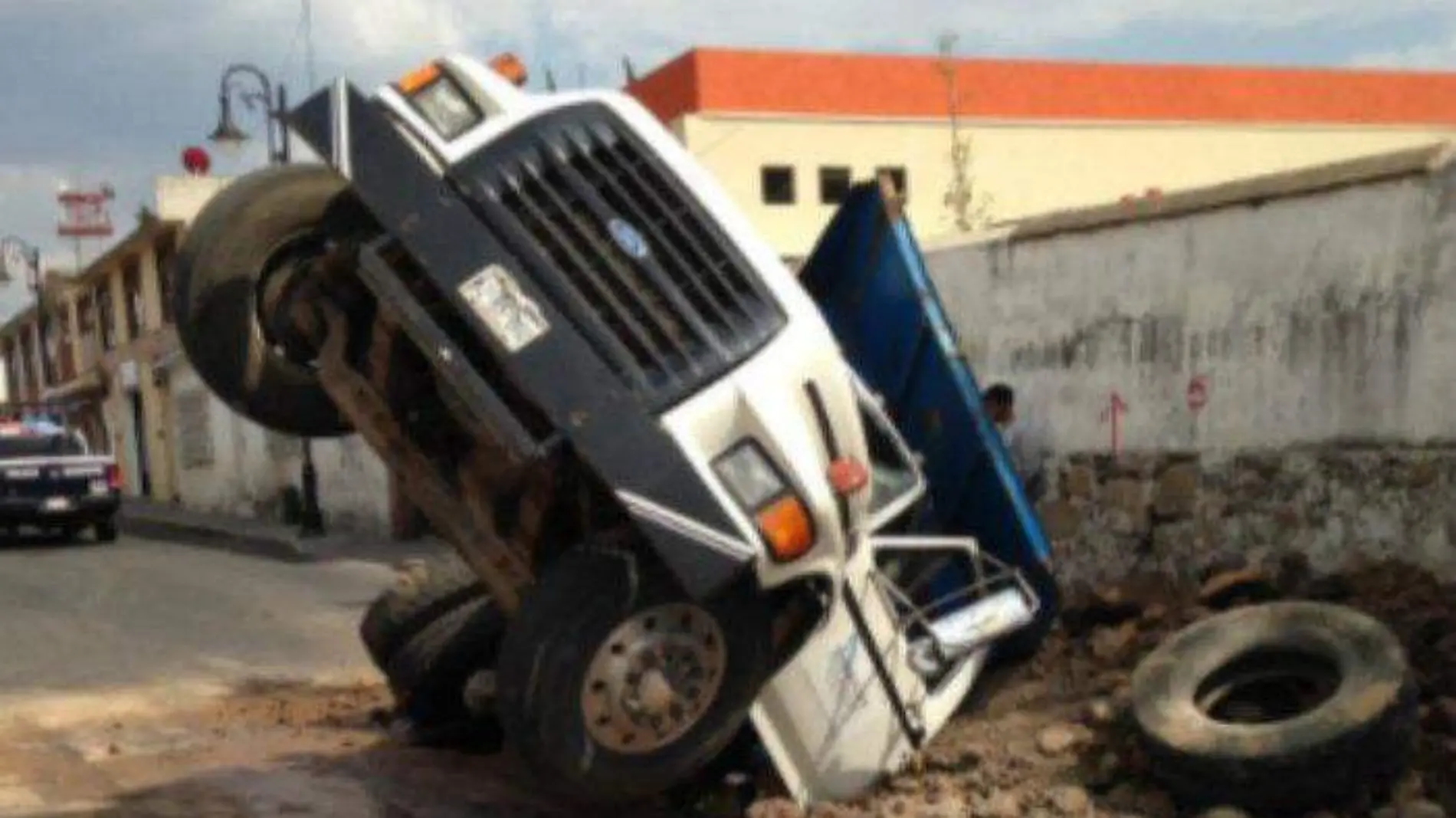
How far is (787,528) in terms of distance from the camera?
4.71 metres

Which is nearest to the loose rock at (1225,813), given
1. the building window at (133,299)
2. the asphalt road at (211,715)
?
the asphalt road at (211,715)

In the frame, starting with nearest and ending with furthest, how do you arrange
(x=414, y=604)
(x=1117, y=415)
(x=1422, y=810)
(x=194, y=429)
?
(x=1422, y=810), (x=414, y=604), (x=1117, y=415), (x=194, y=429)

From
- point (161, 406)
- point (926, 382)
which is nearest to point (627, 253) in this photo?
point (926, 382)

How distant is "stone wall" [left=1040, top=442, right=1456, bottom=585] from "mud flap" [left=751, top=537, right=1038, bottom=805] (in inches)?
79.6

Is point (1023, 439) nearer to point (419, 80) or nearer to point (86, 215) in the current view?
point (419, 80)

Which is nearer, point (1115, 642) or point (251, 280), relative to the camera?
point (251, 280)

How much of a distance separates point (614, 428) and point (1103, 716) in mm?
2502

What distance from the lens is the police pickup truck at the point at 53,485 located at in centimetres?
2188

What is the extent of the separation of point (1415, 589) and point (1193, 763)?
5.78ft

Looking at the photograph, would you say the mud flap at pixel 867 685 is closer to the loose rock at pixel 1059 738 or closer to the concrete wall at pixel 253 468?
the loose rock at pixel 1059 738

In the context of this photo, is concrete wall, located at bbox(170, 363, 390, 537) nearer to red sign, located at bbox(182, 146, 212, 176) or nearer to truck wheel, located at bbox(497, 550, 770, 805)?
red sign, located at bbox(182, 146, 212, 176)

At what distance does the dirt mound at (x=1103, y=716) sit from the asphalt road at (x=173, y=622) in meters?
4.86

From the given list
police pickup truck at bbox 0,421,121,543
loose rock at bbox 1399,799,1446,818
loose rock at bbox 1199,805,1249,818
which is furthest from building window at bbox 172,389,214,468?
loose rock at bbox 1399,799,1446,818

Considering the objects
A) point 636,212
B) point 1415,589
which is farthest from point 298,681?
point 1415,589
